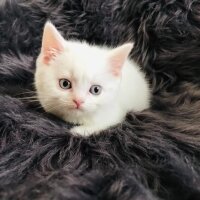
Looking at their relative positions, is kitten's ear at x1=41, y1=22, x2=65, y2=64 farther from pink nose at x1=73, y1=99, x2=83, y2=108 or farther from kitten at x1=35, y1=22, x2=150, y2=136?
pink nose at x1=73, y1=99, x2=83, y2=108

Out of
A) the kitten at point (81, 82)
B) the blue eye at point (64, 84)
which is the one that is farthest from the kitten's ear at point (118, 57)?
the blue eye at point (64, 84)

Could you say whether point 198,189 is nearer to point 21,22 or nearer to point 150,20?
point 150,20

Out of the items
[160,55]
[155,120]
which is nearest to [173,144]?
[155,120]

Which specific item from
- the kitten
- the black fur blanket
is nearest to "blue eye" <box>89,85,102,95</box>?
the kitten

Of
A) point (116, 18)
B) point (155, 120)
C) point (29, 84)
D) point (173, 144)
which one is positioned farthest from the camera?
point (116, 18)

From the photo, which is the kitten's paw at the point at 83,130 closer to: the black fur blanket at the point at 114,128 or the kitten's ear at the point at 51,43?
the black fur blanket at the point at 114,128

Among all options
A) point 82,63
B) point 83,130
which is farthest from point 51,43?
point 83,130
